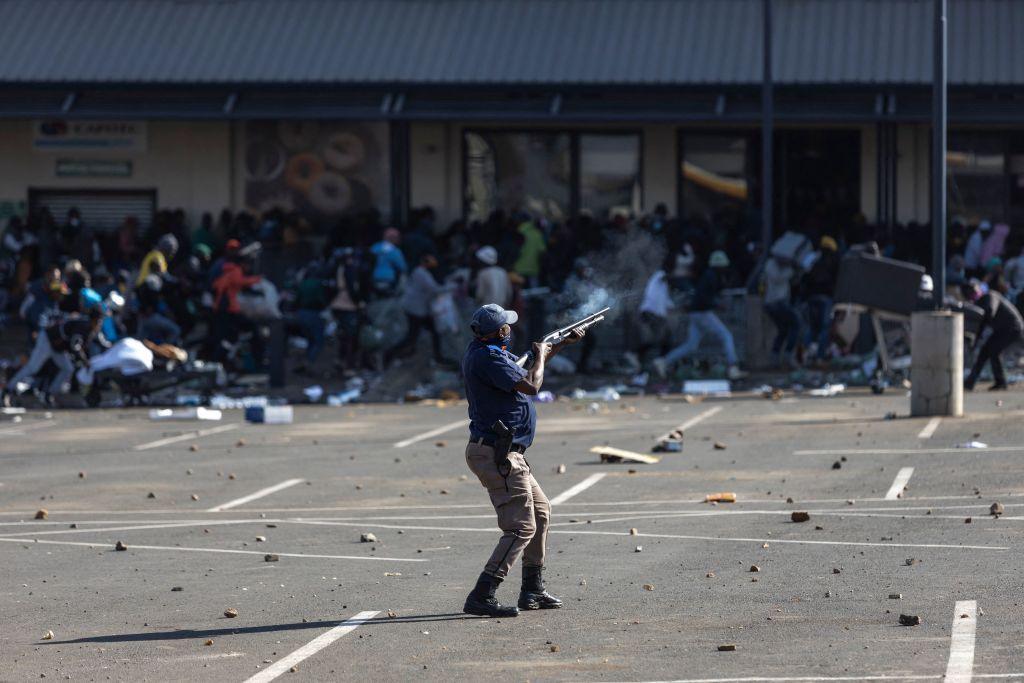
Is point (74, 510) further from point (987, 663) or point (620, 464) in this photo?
point (987, 663)

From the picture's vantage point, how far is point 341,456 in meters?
18.0

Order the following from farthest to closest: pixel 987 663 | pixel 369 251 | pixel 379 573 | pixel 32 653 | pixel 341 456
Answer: pixel 369 251 < pixel 341 456 < pixel 379 573 < pixel 32 653 < pixel 987 663

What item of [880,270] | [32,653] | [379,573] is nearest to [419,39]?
[880,270]

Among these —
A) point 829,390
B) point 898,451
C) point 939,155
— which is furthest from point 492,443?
point 829,390

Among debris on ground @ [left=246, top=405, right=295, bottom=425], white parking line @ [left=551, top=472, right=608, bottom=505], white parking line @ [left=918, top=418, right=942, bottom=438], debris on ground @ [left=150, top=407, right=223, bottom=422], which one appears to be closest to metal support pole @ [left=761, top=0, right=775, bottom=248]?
Result: white parking line @ [left=918, top=418, right=942, bottom=438]

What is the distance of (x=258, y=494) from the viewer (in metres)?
15.4

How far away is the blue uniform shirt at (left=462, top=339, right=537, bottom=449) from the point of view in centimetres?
966

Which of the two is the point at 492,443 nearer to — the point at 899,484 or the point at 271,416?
the point at 899,484

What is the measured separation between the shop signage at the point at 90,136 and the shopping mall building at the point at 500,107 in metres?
0.04

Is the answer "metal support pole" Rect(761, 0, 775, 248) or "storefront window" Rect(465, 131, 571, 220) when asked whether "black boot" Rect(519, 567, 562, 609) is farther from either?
"storefront window" Rect(465, 131, 571, 220)

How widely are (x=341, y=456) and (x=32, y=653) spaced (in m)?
9.00

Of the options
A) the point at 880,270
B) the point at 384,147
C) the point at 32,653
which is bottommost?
the point at 32,653

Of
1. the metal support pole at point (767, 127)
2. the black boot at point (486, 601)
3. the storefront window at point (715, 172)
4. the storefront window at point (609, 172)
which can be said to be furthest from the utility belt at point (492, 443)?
the storefront window at point (609, 172)

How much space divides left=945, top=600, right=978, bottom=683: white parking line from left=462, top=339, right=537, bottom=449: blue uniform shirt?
2.42 m
